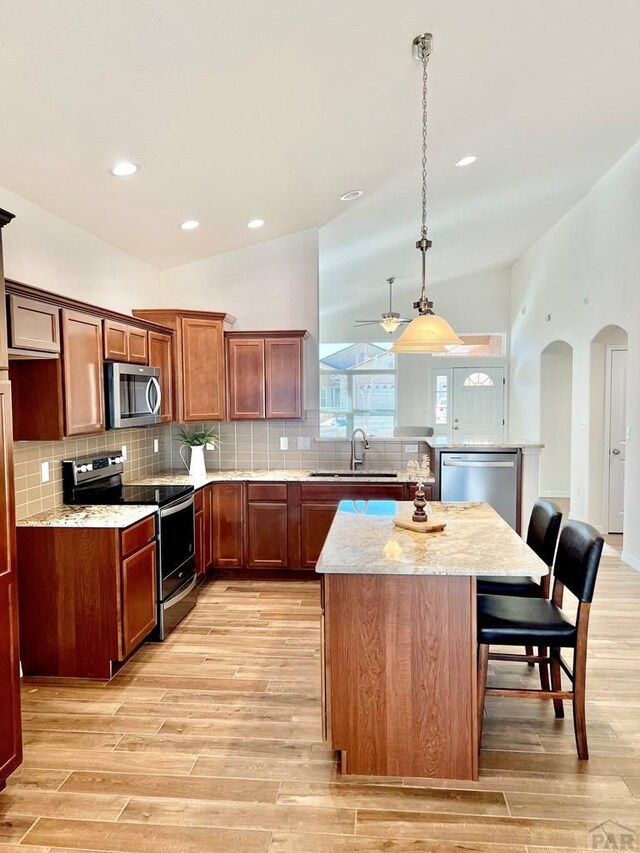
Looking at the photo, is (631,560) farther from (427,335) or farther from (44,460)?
(44,460)

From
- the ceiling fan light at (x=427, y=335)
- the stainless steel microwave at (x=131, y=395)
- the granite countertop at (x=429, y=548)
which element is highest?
the ceiling fan light at (x=427, y=335)

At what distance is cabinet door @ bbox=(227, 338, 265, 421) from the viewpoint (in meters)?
4.84

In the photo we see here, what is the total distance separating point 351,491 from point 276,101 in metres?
2.84

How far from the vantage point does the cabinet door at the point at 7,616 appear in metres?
2.11

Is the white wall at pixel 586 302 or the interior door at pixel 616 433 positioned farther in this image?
the interior door at pixel 616 433

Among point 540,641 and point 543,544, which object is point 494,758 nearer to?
point 540,641

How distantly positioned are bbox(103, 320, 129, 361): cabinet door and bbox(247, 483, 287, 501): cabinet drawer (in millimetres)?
1509

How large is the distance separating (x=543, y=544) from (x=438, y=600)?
0.96m

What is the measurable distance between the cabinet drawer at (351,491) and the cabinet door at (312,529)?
8cm

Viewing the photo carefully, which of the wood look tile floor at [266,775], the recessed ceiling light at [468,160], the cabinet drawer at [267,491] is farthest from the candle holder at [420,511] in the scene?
the recessed ceiling light at [468,160]

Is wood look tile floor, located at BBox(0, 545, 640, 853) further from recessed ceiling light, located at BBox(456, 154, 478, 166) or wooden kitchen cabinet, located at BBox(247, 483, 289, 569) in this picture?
recessed ceiling light, located at BBox(456, 154, 478, 166)

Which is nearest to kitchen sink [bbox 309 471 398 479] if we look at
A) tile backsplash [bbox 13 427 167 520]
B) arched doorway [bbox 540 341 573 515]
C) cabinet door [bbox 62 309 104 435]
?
tile backsplash [bbox 13 427 167 520]

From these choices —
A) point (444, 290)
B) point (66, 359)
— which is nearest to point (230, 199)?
point (66, 359)

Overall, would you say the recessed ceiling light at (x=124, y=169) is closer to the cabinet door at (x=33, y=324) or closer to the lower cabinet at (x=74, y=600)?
the cabinet door at (x=33, y=324)
